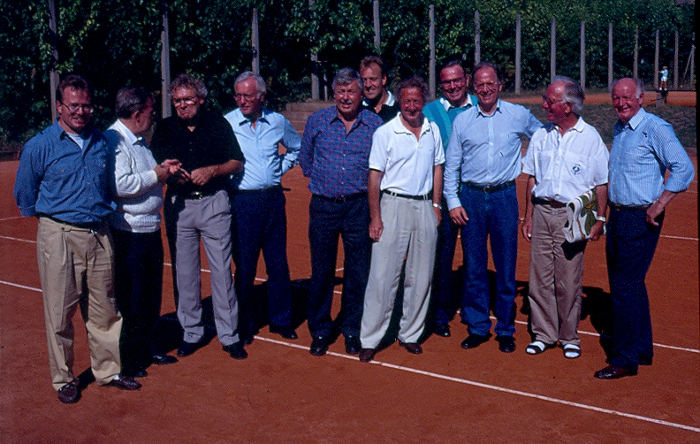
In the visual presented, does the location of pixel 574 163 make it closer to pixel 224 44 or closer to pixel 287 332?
pixel 287 332

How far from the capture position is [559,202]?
6695 millimetres

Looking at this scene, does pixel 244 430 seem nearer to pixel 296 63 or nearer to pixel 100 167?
pixel 100 167

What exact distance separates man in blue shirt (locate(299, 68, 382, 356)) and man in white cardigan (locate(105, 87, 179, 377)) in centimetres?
117

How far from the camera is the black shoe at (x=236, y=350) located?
6.98 metres

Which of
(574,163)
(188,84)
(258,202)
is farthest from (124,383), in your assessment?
(574,163)

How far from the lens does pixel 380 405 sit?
19.5ft

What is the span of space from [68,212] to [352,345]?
259 centimetres

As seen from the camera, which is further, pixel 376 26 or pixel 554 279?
pixel 376 26

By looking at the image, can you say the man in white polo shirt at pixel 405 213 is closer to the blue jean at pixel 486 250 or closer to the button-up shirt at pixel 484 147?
the button-up shirt at pixel 484 147

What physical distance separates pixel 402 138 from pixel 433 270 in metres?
1.17

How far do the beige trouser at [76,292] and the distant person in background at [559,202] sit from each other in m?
3.27

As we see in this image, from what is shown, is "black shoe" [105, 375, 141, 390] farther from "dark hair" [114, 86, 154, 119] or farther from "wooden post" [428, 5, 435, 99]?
"wooden post" [428, 5, 435, 99]

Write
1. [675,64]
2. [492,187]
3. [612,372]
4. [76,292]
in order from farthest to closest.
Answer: [675,64] < [492,187] < [612,372] < [76,292]

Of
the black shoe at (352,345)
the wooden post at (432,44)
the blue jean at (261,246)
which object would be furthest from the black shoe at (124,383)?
the wooden post at (432,44)
